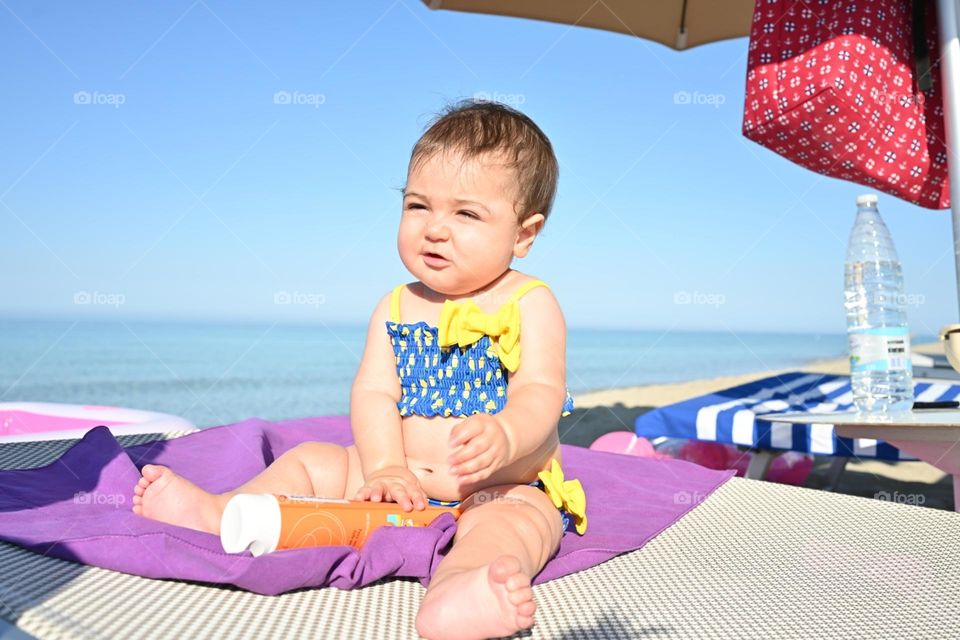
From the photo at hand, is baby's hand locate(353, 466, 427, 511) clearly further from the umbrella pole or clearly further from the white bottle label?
the umbrella pole

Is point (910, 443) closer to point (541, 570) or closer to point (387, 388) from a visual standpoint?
point (541, 570)

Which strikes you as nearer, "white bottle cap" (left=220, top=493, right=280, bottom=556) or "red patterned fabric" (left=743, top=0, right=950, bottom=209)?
"white bottle cap" (left=220, top=493, right=280, bottom=556)

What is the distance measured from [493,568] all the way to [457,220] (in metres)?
0.87

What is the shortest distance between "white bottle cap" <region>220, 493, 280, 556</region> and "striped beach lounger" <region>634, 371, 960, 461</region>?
212 cm

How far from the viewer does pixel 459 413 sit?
68.0 inches

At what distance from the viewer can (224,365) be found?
1549cm

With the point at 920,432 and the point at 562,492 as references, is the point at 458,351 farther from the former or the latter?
the point at 920,432

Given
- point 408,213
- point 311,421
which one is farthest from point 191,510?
point 311,421

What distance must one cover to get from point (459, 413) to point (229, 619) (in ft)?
2.34

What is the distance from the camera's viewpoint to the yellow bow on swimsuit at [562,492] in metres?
1.64

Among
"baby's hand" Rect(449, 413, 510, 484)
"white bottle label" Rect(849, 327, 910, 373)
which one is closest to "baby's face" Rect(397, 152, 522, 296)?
"baby's hand" Rect(449, 413, 510, 484)

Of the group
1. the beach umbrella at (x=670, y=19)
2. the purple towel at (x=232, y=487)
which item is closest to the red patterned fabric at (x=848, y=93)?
the purple towel at (x=232, y=487)

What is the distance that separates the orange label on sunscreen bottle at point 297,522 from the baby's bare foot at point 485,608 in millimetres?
388

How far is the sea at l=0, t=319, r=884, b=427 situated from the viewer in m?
11.6
